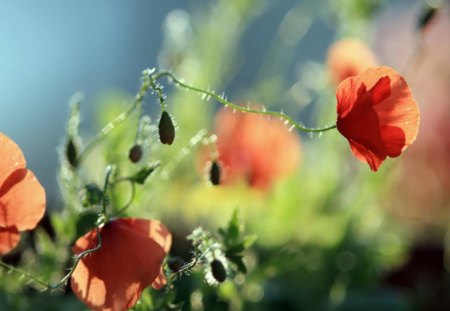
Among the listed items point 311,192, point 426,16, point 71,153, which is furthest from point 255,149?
point 71,153

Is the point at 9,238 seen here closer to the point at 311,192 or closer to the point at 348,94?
the point at 348,94

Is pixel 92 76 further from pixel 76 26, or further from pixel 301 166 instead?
pixel 301 166

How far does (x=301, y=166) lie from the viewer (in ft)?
4.03

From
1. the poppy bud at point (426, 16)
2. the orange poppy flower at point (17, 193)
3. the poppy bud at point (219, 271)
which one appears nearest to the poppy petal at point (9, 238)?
the orange poppy flower at point (17, 193)

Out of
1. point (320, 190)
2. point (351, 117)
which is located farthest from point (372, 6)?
point (351, 117)

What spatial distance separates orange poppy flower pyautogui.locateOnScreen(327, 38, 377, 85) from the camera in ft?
3.09

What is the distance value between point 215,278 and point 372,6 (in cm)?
53

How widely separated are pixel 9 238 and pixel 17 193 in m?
0.03

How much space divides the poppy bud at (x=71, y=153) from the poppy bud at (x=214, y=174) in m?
0.09

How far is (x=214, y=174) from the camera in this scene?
2.01 feet

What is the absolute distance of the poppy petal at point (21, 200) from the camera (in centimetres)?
53

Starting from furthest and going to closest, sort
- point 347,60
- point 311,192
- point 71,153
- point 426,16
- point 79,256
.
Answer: point 311,192
point 347,60
point 426,16
point 71,153
point 79,256

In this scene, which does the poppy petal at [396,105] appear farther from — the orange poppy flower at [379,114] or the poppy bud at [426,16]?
the poppy bud at [426,16]

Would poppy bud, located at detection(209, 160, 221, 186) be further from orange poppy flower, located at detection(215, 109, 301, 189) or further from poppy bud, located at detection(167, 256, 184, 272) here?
orange poppy flower, located at detection(215, 109, 301, 189)
